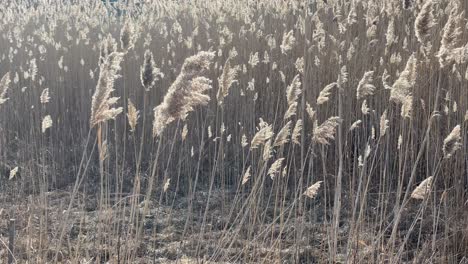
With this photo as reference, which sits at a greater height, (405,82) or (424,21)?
(424,21)

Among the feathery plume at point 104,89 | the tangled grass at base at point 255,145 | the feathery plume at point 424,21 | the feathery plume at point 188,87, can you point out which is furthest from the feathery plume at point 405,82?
the feathery plume at point 104,89

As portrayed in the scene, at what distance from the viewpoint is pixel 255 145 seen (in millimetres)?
2088

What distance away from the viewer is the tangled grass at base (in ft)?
6.98

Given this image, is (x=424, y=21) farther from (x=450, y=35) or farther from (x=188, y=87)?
(x=188, y=87)

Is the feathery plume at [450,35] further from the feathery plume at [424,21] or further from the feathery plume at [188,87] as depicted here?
the feathery plume at [188,87]

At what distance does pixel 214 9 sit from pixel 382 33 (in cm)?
194

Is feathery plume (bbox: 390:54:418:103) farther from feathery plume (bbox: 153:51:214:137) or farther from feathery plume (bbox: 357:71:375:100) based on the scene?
feathery plume (bbox: 153:51:214:137)

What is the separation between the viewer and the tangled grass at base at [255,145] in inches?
83.8

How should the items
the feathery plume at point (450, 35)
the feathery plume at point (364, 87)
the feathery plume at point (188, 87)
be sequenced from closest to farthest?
the feathery plume at point (188, 87) → the feathery plume at point (450, 35) → the feathery plume at point (364, 87)

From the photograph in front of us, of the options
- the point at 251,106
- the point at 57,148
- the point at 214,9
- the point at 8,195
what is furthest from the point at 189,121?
the point at 214,9

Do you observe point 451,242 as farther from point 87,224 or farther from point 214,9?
point 214,9

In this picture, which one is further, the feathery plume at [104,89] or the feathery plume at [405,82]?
the feathery plume at [405,82]

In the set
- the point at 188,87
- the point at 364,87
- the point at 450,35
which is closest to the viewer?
the point at 188,87

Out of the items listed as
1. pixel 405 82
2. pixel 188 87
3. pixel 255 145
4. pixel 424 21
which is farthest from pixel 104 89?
pixel 424 21
